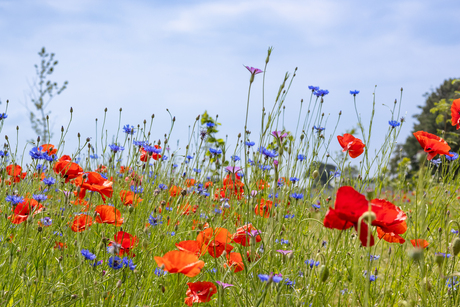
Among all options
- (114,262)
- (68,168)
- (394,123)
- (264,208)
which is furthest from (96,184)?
(394,123)

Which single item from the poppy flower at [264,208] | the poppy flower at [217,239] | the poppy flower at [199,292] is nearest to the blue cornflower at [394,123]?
the poppy flower at [264,208]

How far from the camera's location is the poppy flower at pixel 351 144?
159 centimetres

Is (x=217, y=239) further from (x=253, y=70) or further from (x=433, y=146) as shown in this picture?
(x=433, y=146)

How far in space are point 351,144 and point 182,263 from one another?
3.13ft

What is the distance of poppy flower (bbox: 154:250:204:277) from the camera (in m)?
1.00

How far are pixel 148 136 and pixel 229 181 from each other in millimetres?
675

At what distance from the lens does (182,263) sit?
1030mm

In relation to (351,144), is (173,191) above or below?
below

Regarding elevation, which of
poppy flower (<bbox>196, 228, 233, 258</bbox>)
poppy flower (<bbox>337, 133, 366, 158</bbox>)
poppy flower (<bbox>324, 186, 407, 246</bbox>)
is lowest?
poppy flower (<bbox>196, 228, 233, 258</bbox>)

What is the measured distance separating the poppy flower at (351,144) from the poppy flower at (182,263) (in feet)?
2.95

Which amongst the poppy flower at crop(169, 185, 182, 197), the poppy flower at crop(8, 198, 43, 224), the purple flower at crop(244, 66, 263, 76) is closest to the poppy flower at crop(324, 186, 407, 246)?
the purple flower at crop(244, 66, 263, 76)

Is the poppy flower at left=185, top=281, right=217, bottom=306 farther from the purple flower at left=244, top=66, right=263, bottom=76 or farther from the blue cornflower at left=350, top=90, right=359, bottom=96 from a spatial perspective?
the blue cornflower at left=350, top=90, right=359, bottom=96

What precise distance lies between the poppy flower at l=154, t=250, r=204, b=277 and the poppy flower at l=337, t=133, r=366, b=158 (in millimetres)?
900

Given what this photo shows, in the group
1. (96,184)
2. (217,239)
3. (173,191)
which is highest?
(96,184)
